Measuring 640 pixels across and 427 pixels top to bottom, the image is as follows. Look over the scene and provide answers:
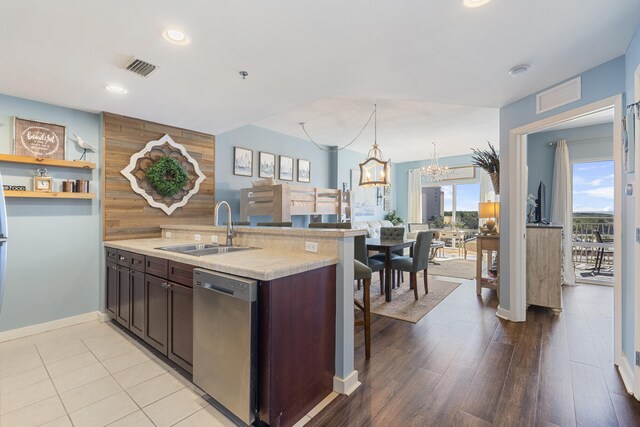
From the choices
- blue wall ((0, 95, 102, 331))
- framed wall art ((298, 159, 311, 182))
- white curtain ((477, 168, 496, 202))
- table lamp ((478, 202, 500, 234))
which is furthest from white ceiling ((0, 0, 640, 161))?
white curtain ((477, 168, 496, 202))

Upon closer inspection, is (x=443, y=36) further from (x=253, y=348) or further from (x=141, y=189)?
(x=141, y=189)

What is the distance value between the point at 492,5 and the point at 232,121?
2.93 metres

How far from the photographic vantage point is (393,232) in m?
4.46

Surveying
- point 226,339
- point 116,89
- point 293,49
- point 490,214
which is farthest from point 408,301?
point 116,89

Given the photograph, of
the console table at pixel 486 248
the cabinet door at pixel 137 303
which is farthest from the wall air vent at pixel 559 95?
the cabinet door at pixel 137 303

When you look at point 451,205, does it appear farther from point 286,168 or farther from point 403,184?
point 286,168

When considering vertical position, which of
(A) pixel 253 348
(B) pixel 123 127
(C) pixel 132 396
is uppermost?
(B) pixel 123 127

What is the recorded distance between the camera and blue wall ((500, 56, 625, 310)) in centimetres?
226

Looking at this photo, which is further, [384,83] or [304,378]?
[384,83]

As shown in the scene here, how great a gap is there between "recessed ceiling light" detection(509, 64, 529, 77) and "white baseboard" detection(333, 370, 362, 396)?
2.70 metres

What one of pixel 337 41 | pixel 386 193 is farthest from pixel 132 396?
pixel 386 193

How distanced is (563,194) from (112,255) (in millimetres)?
6813

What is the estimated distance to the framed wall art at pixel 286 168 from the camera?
5.50 meters

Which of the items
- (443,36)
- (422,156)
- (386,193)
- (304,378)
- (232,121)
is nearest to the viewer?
(304,378)
